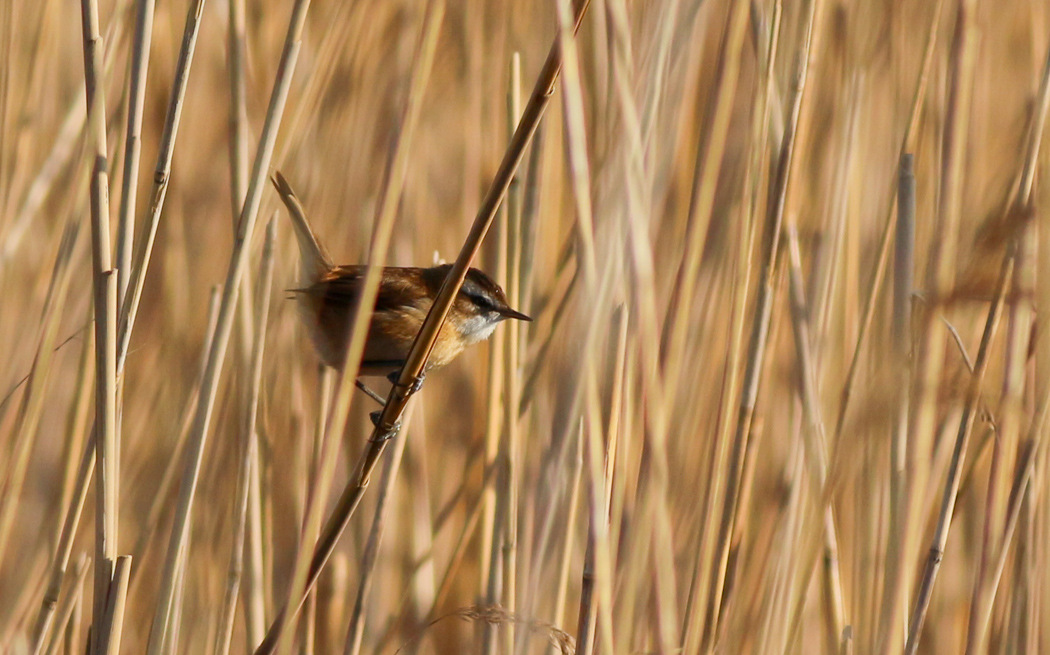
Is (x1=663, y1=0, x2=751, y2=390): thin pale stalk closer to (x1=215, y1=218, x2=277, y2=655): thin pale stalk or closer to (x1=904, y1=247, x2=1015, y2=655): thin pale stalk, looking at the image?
(x1=904, y1=247, x2=1015, y2=655): thin pale stalk

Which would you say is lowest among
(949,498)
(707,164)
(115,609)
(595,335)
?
(115,609)

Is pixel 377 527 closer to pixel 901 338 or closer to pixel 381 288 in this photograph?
pixel 381 288

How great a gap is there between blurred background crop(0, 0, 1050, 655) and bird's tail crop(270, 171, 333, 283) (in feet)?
0.17

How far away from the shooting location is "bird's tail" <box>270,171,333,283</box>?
5.61 feet

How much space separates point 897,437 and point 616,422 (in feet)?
1.40

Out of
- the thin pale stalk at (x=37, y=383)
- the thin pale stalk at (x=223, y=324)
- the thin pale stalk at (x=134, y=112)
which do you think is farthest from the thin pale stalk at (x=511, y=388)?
the thin pale stalk at (x=37, y=383)

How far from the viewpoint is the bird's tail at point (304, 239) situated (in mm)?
1710

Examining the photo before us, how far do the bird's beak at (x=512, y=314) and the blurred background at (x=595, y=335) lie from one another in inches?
1.5

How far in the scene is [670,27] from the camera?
1258 millimetres

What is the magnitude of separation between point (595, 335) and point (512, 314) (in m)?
0.57

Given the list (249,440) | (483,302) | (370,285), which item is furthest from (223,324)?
(483,302)

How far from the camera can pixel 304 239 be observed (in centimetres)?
194

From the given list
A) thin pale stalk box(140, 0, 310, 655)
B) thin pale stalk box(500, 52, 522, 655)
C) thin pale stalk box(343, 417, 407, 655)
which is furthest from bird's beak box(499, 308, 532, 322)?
thin pale stalk box(140, 0, 310, 655)

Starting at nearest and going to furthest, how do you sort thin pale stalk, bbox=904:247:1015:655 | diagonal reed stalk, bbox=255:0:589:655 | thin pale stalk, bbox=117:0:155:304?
1. diagonal reed stalk, bbox=255:0:589:655
2. thin pale stalk, bbox=117:0:155:304
3. thin pale stalk, bbox=904:247:1015:655
